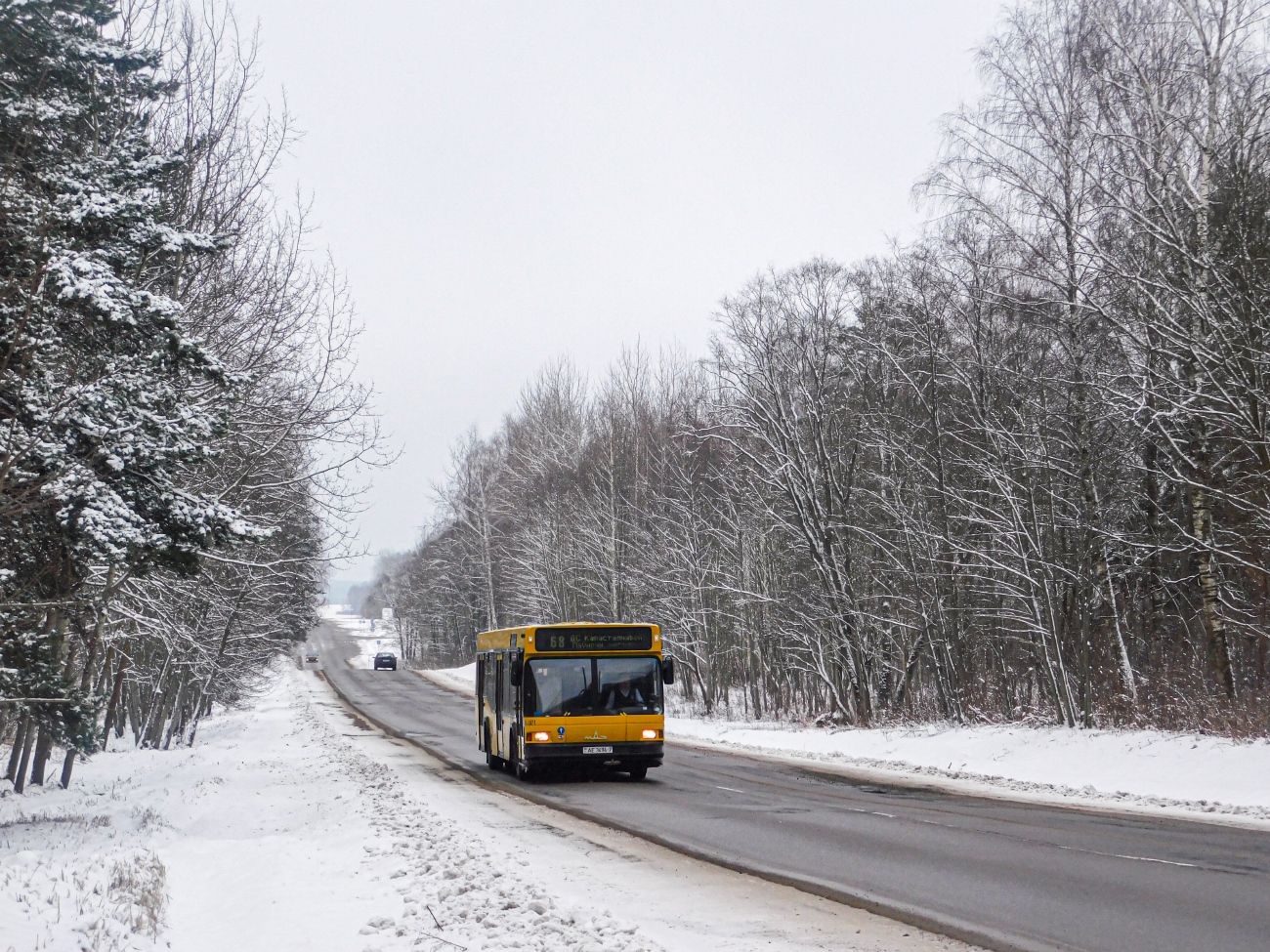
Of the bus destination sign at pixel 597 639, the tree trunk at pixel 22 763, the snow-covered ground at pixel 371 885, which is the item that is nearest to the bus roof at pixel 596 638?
the bus destination sign at pixel 597 639

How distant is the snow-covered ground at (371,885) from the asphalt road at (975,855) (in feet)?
2.02

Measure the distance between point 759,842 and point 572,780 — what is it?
353 inches

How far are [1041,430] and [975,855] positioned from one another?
49.4ft

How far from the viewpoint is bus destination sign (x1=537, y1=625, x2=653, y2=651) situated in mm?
19891

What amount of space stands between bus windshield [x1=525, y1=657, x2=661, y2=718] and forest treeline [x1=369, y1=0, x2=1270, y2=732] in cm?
783

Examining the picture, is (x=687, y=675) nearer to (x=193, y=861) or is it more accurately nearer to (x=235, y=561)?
(x=235, y=561)

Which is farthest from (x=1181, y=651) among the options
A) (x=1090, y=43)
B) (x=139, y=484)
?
(x=139, y=484)

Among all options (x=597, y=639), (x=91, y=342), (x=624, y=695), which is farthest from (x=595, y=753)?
(x=91, y=342)

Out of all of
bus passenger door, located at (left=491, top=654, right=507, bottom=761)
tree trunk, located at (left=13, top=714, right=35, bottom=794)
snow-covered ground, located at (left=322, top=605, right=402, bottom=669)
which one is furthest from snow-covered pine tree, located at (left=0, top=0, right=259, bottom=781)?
snow-covered ground, located at (left=322, top=605, right=402, bottom=669)

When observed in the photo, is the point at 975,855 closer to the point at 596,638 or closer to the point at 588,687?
the point at 588,687

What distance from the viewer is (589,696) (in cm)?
1961

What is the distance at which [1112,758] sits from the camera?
17.9m

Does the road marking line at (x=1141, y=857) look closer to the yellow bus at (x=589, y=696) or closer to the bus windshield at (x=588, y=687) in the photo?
the yellow bus at (x=589, y=696)

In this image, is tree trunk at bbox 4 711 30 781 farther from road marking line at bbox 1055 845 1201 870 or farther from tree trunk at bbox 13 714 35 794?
road marking line at bbox 1055 845 1201 870
